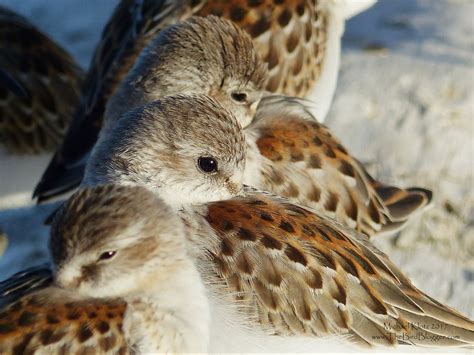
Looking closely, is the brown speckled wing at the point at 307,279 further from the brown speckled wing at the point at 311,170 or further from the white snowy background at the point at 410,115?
the white snowy background at the point at 410,115

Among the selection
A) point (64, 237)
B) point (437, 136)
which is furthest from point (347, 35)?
point (64, 237)

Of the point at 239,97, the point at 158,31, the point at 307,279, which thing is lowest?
the point at 307,279

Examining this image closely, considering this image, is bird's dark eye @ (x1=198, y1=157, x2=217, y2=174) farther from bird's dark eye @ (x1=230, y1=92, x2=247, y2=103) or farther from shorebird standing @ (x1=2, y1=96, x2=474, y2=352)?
bird's dark eye @ (x1=230, y1=92, x2=247, y2=103)

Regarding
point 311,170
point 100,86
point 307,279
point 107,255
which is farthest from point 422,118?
point 107,255

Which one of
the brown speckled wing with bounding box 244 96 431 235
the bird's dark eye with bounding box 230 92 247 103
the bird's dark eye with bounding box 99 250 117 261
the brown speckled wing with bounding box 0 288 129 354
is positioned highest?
the bird's dark eye with bounding box 230 92 247 103

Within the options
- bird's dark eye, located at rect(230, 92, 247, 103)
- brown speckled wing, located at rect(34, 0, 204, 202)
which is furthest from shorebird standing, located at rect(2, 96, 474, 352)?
brown speckled wing, located at rect(34, 0, 204, 202)

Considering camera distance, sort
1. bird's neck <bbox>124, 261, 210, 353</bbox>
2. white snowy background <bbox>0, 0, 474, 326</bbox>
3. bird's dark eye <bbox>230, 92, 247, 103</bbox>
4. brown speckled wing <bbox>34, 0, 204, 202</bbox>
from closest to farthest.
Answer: bird's neck <bbox>124, 261, 210, 353</bbox>
bird's dark eye <bbox>230, 92, 247, 103</bbox>
brown speckled wing <bbox>34, 0, 204, 202</bbox>
white snowy background <bbox>0, 0, 474, 326</bbox>

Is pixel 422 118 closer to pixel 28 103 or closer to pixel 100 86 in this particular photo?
pixel 100 86
